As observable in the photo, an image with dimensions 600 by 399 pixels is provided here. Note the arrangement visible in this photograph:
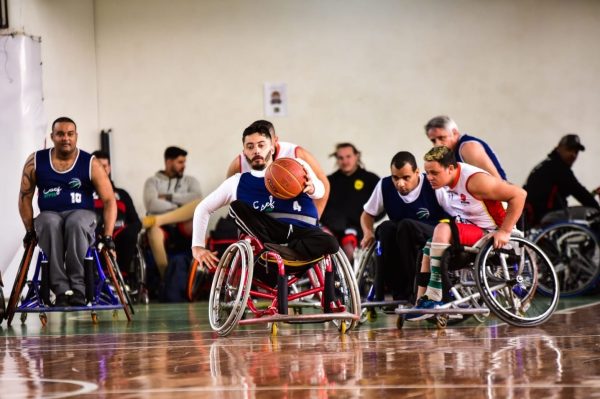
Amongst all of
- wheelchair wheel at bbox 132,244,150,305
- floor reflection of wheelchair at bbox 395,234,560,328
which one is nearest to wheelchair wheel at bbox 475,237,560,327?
floor reflection of wheelchair at bbox 395,234,560,328

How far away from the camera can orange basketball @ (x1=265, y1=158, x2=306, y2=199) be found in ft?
16.5

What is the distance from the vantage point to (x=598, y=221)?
808 cm

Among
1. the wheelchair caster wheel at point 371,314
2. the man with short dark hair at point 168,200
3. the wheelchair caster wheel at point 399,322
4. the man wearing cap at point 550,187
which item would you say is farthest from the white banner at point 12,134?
the wheelchair caster wheel at point 399,322

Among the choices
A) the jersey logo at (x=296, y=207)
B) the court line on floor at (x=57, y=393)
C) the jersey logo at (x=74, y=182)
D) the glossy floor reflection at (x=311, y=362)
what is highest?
the jersey logo at (x=74, y=182)

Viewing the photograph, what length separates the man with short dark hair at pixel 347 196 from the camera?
336 inches

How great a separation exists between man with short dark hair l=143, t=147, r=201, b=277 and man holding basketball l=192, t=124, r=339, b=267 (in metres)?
3.69

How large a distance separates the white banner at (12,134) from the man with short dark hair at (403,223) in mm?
3589

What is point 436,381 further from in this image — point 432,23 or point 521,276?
point 432,23

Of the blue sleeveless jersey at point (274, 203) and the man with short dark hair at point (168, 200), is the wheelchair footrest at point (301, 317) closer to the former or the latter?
the blue sleeveless jersey at point (274, 203)

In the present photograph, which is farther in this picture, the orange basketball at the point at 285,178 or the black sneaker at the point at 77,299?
the black sneaker at the point at 77,299

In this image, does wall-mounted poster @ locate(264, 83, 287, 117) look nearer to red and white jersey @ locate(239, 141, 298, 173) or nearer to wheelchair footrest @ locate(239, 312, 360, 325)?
A: red and white jersey @ locate(239, 141, 298, 173)

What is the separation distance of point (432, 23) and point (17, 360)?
20.3 ft

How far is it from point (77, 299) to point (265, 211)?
163 centimetres

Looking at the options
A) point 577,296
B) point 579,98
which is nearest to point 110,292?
point 577,296
